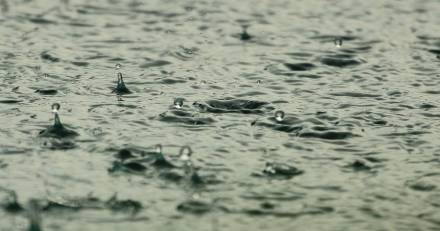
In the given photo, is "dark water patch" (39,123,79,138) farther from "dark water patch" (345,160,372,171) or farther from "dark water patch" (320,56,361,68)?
"dark water patch" (320,56,361,68)

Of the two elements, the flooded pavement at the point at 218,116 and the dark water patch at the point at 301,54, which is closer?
the flooded pavement at the point at 218,116

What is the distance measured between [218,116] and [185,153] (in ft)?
3.91

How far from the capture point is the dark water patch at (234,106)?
28.8 ft

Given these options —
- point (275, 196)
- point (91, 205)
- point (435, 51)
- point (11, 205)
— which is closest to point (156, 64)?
point (435, 51)

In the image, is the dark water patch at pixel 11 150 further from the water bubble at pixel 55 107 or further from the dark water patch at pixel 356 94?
the dark water patch at pixel 356 94

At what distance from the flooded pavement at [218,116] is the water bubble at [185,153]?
0.03m

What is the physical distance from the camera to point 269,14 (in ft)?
42.5

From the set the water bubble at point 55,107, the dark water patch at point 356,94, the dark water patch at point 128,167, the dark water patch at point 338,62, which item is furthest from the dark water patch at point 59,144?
the dark water patch at point 338,62

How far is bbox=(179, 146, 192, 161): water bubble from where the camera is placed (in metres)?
7.40

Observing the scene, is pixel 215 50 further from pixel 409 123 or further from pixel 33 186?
pixel 33 186

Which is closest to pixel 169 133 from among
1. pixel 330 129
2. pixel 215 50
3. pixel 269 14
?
pixel 330 129

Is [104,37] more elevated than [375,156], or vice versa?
[104,37]

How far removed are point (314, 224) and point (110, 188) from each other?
1.46 meters

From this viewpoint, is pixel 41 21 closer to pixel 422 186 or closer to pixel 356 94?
pixel 356 94
